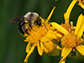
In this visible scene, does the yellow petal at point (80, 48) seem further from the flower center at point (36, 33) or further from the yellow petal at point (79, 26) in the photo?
the flower center at point (36, 33)

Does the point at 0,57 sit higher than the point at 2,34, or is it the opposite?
the point at 2,34

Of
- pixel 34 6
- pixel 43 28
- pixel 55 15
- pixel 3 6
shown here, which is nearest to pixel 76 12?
pixel 55 15

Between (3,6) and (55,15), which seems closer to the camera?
(55,15)

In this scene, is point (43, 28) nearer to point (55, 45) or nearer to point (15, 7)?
point (55, 45)

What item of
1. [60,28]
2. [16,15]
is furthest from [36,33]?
[16,15]

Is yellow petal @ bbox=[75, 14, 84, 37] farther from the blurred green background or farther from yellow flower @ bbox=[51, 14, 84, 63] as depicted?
the blurred green background
